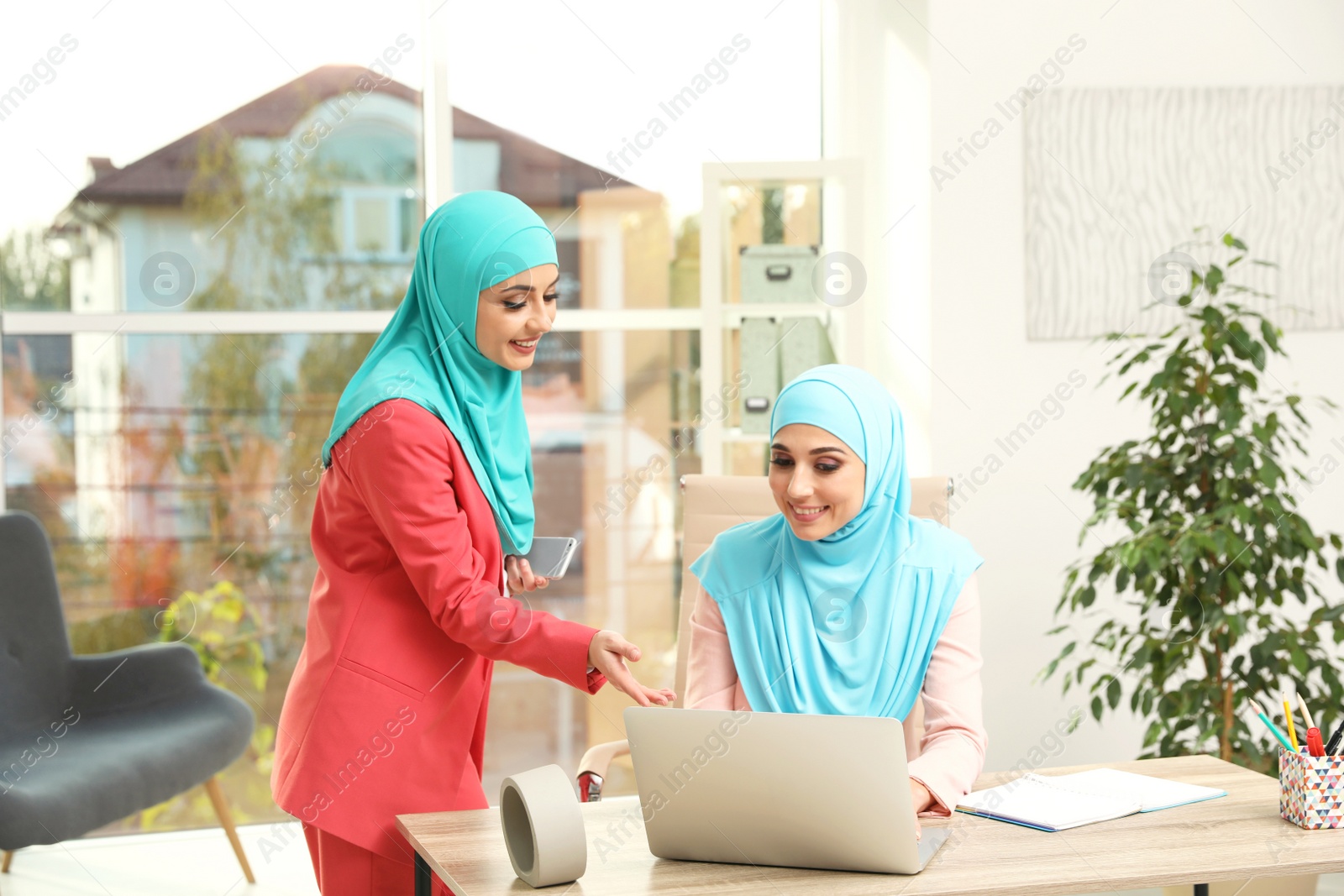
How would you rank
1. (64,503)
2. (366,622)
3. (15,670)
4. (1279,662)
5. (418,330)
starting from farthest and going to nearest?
(64,503)
(15,670)
(1279,662)
(418,330)
(366,622)

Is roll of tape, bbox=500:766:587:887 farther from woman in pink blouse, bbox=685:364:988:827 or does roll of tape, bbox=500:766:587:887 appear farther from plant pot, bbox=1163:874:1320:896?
plant pot, bbox=1163:874:1320:896

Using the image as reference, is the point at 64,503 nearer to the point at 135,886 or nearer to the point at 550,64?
the point at 135,886

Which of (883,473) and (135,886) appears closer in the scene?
(883,473)

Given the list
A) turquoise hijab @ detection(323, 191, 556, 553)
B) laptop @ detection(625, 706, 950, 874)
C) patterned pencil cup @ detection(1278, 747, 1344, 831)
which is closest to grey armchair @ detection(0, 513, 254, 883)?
turquoise hijab @ detection(323, 191, 556, 553)

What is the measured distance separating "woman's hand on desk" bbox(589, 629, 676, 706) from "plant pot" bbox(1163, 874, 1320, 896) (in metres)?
1.64

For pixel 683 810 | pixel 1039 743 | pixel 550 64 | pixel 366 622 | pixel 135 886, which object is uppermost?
pixel 550 64

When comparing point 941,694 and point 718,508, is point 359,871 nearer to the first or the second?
point 941,694

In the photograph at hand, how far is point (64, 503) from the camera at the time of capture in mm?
3588

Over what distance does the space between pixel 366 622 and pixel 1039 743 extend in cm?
232

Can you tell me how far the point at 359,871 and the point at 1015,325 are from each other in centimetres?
238

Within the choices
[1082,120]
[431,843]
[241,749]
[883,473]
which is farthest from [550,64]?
[431,843]

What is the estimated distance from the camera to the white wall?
131 inches

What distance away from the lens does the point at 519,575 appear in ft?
6.12

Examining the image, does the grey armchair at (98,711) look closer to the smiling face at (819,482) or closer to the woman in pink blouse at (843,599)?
the woman in pink blouse at (843,599)
